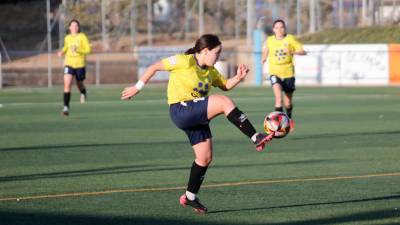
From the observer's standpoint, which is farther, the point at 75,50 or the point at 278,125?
the point at 75,50

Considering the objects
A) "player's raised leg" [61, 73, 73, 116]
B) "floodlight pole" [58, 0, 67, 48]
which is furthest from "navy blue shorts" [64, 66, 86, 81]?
"floodlight pole" [58, 0, 67, 48]

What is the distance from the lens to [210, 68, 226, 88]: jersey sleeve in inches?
422

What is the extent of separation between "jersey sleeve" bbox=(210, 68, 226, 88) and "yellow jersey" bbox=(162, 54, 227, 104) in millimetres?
151

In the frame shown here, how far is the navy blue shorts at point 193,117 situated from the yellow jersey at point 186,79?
92 millimetres

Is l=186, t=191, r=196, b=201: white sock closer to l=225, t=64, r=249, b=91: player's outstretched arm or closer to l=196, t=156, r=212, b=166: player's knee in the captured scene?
l=196, t=156, r=212, b=166: player's knee

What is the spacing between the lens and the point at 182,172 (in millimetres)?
13648

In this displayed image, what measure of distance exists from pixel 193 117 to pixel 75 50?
16302 mm

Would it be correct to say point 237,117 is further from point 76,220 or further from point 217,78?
point 76,220

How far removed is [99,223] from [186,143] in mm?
8781

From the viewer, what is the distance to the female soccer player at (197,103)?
10094 millimetres

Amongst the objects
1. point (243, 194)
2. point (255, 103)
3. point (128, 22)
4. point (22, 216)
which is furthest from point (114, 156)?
point (128, 22)

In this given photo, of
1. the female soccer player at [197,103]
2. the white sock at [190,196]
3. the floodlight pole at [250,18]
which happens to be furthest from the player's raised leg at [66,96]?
the floodlight pole at [250,18]

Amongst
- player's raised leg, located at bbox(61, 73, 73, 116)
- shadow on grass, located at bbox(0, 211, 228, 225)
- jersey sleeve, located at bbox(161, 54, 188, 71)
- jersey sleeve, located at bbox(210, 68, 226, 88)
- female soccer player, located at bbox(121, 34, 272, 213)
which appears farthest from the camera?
player's raised leg, located at bbox(61, 73, 73, 116)

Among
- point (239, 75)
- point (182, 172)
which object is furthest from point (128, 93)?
point (182, 172)
